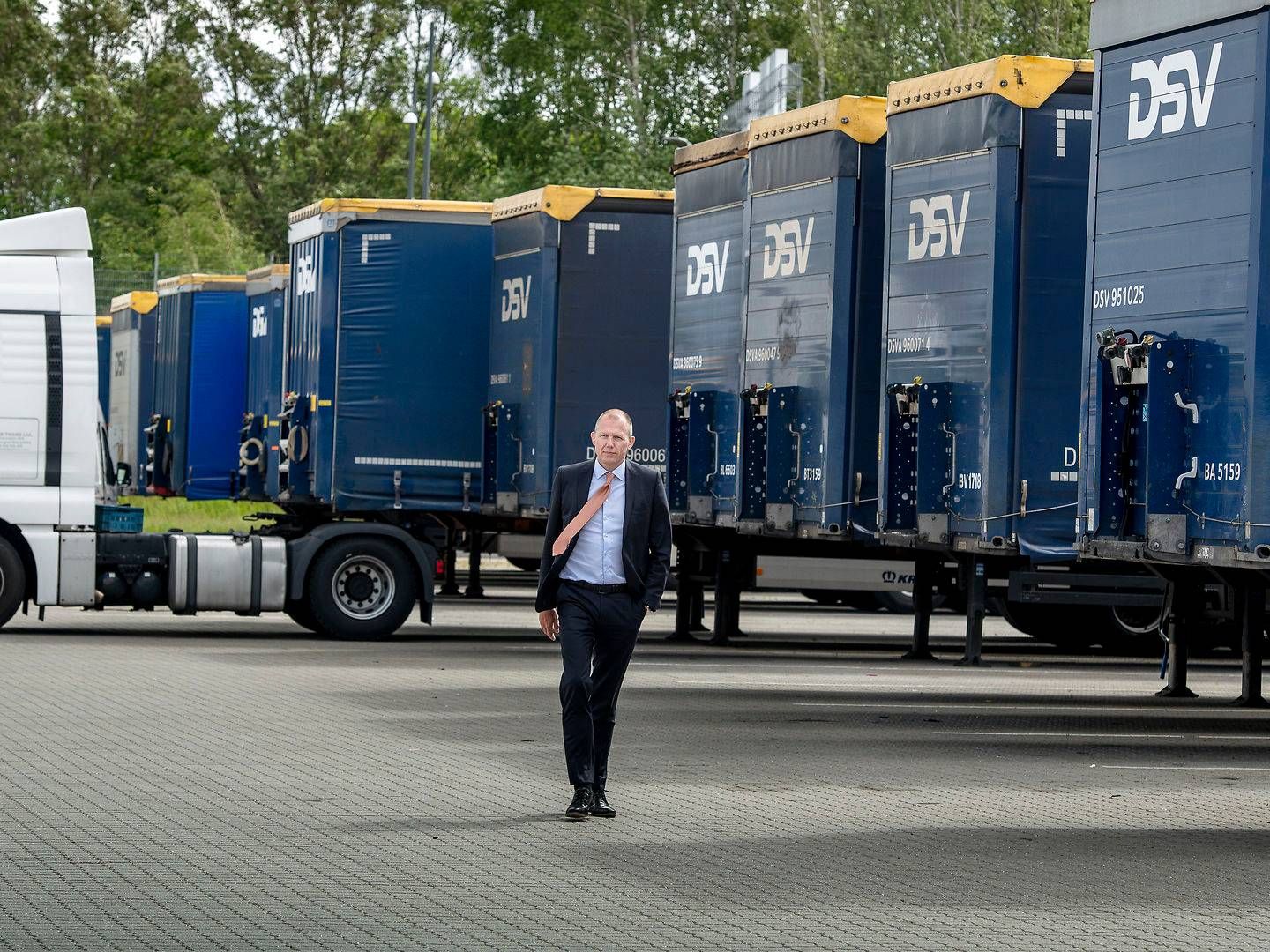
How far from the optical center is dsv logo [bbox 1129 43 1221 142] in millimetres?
13469

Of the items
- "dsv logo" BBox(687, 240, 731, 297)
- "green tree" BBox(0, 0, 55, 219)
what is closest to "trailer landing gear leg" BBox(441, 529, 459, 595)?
"dsv logo" BBox(687, 240, 731, 297)

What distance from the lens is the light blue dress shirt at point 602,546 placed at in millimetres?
10930

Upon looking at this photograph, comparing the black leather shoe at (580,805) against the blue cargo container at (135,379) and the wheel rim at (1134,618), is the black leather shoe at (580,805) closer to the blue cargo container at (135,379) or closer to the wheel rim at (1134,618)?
the wheel rim at (1134,618)

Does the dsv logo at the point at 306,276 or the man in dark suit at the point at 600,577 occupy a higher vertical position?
the dsv logo at the point at 306,276

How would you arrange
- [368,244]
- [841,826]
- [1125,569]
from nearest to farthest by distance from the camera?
[841,826] → [1125,569] → [368,244]

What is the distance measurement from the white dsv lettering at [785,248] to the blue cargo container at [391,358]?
161 inches

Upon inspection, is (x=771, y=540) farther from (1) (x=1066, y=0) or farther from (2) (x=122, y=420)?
(1) (x=1066, y=0)

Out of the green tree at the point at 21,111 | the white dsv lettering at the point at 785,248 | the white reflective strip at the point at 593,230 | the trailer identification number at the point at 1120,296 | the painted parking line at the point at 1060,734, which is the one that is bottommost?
the painted parking line at the point at 1060,734

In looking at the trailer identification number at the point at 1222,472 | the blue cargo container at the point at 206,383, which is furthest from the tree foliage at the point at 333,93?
the trailer identification number at the point at 1222,472

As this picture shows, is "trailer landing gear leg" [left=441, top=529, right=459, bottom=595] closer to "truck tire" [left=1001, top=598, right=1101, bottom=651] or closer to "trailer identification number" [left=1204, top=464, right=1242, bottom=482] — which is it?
"truck tire" [left=1001, top=598, right=1101, bottom=651]

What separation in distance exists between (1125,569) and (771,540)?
4.34 m

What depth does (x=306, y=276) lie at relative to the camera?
2445cm

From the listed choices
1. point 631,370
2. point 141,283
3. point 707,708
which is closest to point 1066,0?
point 141,283

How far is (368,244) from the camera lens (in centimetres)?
2372
